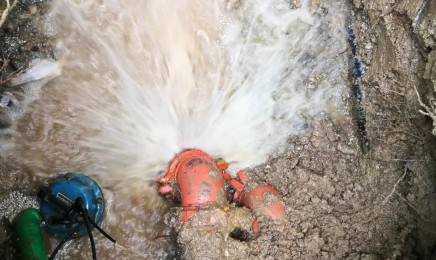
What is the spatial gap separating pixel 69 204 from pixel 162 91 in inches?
38.1

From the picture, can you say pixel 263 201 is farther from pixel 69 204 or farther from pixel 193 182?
pixel 69 204

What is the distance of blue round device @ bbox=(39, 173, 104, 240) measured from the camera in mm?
2221

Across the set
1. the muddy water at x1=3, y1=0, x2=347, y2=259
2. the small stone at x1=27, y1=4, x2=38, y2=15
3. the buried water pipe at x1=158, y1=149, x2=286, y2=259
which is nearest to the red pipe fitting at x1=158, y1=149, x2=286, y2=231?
the buried water pipe at x1=158, y1=149, x2=286, y2=259

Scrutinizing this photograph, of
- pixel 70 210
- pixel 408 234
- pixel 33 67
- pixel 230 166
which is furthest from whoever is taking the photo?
pixel 230 166

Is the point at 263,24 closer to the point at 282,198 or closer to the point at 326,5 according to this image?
the point at 326,5

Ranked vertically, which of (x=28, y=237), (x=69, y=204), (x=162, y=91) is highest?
(x=162, y=91)

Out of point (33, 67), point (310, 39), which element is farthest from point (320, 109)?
point (33, 67)

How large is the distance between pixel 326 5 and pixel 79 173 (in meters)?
2.00

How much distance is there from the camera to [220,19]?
2684 millimetres

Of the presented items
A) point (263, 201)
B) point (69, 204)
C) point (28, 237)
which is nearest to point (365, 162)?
point (263, 201)

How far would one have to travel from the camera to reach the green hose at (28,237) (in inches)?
80.1

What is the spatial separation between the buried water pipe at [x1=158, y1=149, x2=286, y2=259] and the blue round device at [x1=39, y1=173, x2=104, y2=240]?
42cm

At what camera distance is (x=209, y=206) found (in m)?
2.10

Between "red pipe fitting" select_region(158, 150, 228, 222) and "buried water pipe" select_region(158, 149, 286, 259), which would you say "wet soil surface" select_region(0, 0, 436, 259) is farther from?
"red pipe fitting" select_region(158, 150, 228, 222)
